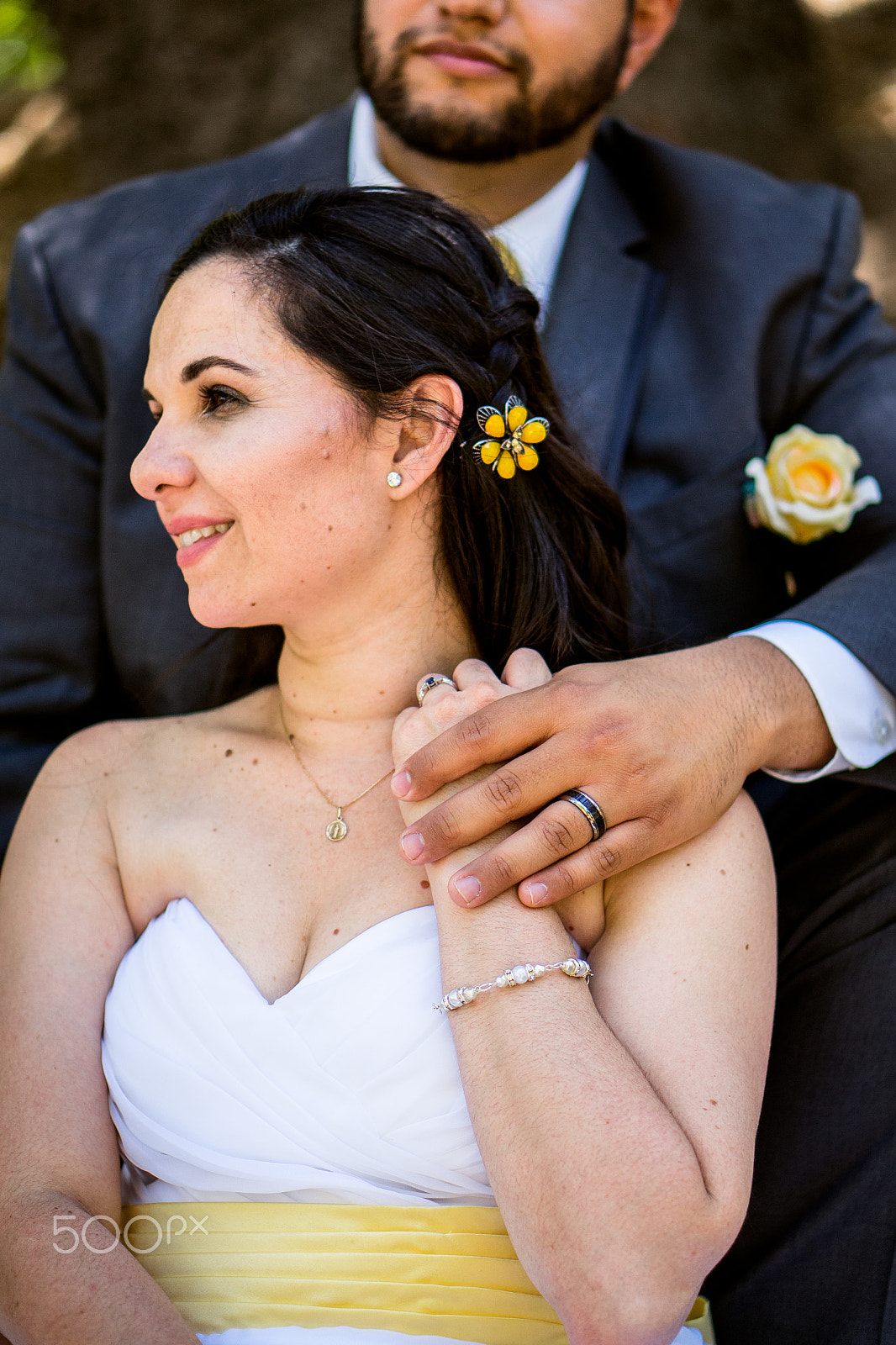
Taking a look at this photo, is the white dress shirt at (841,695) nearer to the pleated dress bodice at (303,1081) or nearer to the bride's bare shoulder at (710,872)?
the bride's bare shoulder at (710,872)

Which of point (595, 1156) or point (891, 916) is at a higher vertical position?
point (595, 1156)

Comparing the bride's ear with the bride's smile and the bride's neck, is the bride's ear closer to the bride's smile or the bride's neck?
the bride's smile

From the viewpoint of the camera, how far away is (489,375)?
2.32 metres

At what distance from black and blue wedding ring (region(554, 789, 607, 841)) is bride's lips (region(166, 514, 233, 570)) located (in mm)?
767

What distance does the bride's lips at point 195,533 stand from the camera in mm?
2154

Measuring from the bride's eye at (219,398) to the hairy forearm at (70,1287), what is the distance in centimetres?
132

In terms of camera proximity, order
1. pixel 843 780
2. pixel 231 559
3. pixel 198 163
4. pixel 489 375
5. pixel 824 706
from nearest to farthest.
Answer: pixel 231 559, pixel 489 375, pixel 824 706, pixel 843 780, pixel 198 163

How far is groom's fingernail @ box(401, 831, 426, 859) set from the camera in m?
1.92

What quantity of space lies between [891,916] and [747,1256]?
73 centimetres

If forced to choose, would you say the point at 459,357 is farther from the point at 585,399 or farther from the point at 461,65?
the point at 461,65

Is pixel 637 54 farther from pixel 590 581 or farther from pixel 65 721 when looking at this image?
pixel 65 721

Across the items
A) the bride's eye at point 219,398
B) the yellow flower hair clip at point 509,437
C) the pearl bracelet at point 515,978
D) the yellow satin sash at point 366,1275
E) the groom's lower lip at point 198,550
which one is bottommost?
the yellow satin sash at point 366,1275

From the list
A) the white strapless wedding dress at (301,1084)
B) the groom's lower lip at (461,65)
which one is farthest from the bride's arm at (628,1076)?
the groom's lower lip at (461,65)

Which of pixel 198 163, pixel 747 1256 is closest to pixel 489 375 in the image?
pixel 747 1256
